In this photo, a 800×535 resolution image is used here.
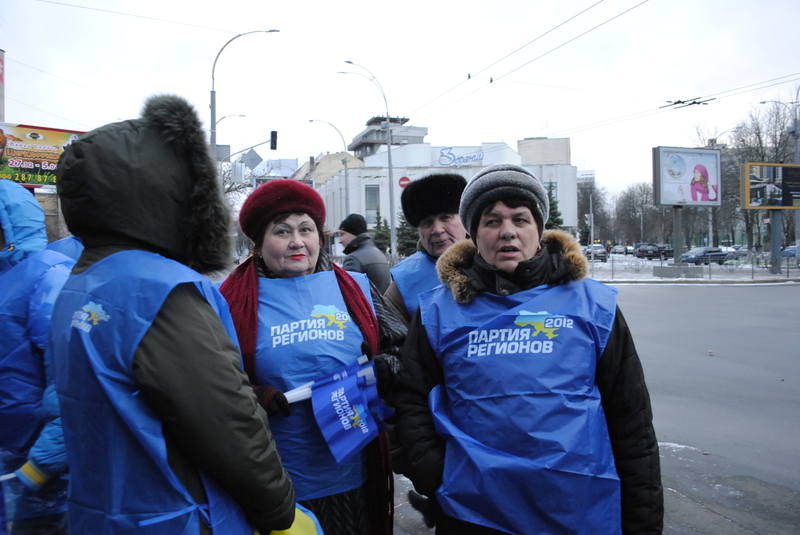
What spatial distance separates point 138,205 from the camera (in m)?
1.42

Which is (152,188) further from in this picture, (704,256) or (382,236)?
(704,256)

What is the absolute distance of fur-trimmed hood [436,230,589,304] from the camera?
6.07 ft

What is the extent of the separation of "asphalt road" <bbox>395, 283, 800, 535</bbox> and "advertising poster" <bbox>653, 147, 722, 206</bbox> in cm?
1886

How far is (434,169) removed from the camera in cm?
5275

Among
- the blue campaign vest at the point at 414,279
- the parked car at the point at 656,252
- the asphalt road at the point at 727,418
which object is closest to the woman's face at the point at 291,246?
the blue campaign vest at the point at 414,279

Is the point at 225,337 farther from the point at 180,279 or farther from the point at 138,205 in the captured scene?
the point at 138,205

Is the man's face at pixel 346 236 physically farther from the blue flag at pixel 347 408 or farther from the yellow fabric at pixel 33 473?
the yellow fabric at pixel 33 473

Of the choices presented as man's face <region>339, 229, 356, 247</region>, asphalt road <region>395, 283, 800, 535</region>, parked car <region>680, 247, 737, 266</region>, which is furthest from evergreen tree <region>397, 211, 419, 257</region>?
man's face <region>339, 229, 356, 247</region>

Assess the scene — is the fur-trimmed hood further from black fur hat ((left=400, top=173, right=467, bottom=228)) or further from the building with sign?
the building with sign

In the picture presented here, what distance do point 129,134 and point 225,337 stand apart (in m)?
0.61

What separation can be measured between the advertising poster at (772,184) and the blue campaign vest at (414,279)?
107ft

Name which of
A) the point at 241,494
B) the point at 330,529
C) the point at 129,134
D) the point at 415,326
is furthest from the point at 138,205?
the point at 330,529

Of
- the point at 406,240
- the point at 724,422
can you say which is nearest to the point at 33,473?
the point at 724,422

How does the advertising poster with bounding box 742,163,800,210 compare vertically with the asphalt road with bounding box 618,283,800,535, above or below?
above
